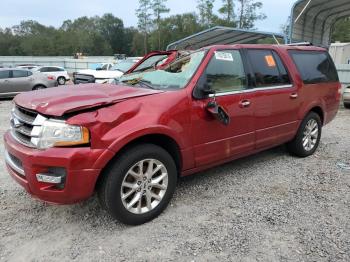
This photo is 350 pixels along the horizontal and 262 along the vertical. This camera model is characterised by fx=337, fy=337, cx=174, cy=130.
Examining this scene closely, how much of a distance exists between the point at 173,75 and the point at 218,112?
685 mm

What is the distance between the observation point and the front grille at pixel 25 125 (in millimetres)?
3012

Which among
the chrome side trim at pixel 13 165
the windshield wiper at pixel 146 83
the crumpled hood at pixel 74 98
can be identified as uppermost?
the windshield wiper at pixel 146 83

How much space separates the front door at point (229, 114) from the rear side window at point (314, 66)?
55.9 inches

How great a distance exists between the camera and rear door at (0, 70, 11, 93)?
47.4ft

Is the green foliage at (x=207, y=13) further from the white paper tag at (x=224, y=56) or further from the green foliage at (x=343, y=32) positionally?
the white paper tag at (x=224, y=56)

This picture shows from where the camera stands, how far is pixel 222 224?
343 centimetres

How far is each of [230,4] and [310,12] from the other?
127 ft

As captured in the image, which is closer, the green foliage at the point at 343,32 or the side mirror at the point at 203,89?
the side mirror at the point at 203,89

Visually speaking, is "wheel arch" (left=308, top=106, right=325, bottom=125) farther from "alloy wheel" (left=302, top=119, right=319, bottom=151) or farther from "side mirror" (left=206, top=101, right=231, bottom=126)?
"side mirror" (left=206, top=101, right=231, bottom=126)

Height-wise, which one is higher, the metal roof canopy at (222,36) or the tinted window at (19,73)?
the metal roof canopy at (222,36)

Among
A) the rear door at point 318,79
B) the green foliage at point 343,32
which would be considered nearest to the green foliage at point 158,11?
the green foliage at point 343,32

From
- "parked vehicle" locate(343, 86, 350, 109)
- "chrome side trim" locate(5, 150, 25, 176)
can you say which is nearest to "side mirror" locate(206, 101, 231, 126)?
"chrome side trim" locate(5, 150, 25, 176)

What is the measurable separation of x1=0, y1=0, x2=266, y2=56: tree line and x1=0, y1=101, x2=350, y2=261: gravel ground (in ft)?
164

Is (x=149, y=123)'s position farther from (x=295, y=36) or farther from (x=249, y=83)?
(x=295, y=36)
